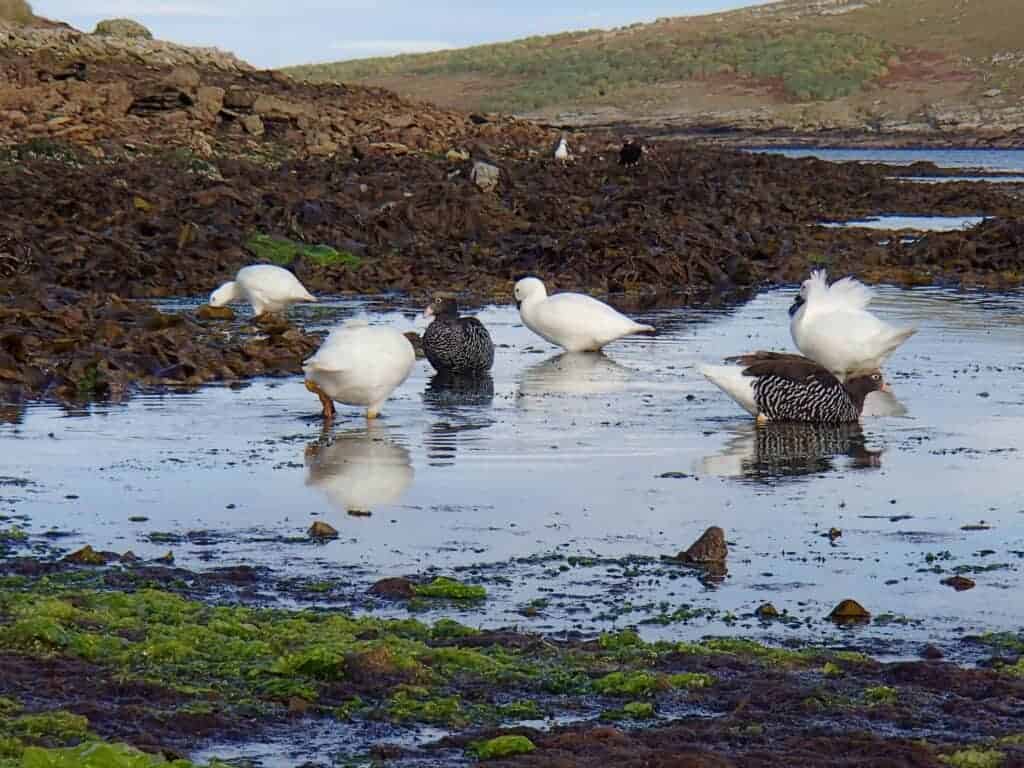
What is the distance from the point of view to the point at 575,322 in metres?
14.7

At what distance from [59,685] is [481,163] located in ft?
83.8

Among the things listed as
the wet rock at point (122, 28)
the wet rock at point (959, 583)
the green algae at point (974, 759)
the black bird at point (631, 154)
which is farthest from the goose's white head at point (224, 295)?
the wet rock at point (122, 28)

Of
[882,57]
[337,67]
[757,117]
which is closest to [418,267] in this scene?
[757,117]

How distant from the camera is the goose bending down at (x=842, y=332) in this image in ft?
40.7

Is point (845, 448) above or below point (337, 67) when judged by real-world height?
below

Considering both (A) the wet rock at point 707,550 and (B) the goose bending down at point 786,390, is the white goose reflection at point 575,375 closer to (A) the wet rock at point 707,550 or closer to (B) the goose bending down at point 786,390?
(B) the goose bending down at point 786,390

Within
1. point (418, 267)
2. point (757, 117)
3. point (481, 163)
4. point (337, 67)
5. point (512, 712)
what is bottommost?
point (512, 712)

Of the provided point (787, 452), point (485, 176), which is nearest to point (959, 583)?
point (787, 452)

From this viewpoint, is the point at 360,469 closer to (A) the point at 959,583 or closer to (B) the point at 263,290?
(A) the point at 959,583

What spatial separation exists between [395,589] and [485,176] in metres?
23.1

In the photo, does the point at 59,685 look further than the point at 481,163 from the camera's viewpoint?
No

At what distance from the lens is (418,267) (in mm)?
21781

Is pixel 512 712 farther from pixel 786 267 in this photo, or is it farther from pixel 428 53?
pixel 428 53

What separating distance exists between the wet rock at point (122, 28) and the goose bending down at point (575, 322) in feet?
114
